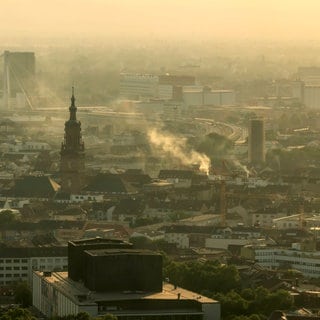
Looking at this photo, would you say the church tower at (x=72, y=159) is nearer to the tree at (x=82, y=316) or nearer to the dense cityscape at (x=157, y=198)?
the dense cityscape at (x=157, y=198)

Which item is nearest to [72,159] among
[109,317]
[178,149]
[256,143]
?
[256,143]

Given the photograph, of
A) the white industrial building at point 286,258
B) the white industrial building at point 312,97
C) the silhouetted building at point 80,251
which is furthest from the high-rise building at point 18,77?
the silhouetted building at point 80,251

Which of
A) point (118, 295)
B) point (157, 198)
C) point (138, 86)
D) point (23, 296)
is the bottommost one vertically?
point (23, 296)

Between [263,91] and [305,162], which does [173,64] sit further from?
[305,162]

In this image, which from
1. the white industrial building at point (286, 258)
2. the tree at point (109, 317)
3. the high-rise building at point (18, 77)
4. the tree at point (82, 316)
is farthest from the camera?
the high-rise building at point (18, 77)

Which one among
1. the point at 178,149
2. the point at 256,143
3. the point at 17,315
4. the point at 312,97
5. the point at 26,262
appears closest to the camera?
the point at 17,315

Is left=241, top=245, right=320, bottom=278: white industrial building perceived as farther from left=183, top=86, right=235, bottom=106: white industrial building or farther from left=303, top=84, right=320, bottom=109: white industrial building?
left=303, top=84, right=320, bottom=109: white industrial building

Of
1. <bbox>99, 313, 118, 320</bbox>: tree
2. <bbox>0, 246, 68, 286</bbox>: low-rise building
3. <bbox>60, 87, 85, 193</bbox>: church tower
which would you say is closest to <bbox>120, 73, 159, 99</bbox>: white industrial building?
<bbox>60, 87, 85, 193</bbox>: church tower

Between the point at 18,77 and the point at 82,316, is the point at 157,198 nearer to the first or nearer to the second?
the point at 82,316
